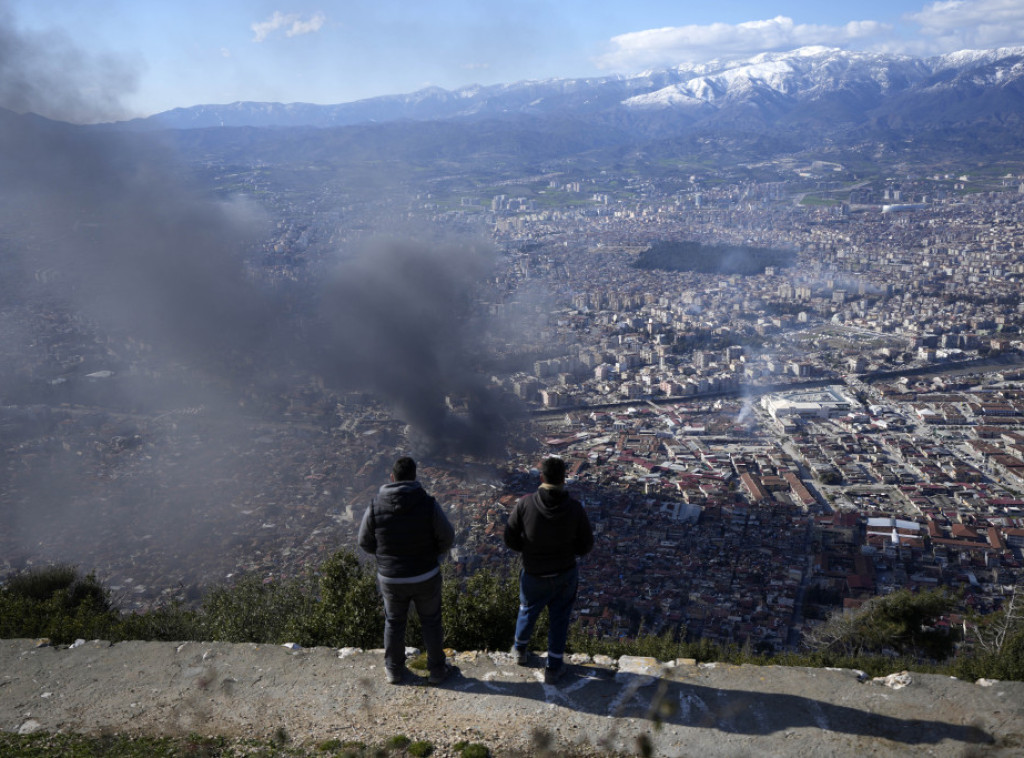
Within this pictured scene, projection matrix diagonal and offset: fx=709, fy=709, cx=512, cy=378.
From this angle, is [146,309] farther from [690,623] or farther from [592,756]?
[592,756]

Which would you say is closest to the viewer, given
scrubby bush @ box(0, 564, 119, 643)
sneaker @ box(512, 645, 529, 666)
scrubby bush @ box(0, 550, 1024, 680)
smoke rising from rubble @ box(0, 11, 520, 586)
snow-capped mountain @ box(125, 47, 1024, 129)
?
sneaker @ box(512, 645, 529, 666)

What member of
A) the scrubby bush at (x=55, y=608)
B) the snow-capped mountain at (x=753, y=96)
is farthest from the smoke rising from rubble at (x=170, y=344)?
the snow-capped mountain at (x=753, y=96)

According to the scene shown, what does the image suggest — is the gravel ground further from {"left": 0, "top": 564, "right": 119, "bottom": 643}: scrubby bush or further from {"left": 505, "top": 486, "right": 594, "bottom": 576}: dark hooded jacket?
{"left": 0, "top": 564, "right": 119, "bottom": 643}: scrubby bush

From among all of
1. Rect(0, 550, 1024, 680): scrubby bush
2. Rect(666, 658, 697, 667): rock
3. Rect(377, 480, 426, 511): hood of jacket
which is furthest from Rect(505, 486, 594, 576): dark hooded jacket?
Rect(0, 550, 1024, 680): scrubby bush

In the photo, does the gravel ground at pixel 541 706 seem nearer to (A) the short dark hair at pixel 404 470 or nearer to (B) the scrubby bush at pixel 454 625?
(B) the scrubby bush at pixel 454 625

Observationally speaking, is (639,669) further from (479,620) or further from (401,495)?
(401,495)

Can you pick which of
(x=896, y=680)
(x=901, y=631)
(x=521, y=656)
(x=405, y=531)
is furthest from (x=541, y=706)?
(x=901, y=631)
